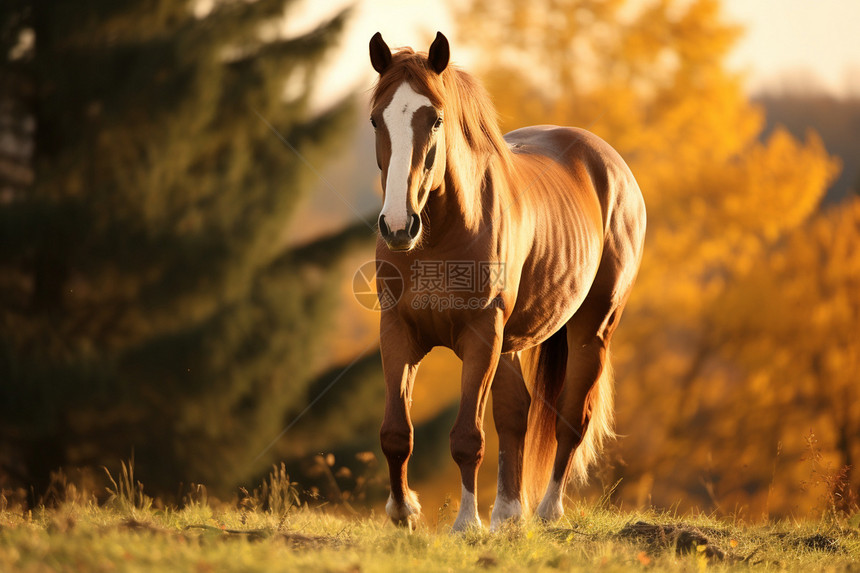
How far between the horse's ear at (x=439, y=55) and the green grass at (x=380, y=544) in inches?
89.2

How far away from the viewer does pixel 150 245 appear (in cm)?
1089

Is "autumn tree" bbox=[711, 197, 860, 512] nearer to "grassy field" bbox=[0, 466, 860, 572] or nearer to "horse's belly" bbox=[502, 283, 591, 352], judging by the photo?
"grassy field" bbox=[0, 466, 860, 572]

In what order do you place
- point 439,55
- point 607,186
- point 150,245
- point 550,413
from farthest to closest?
1. point 150,245
2. point 607,186
3. point 550,413
4. point 439,55

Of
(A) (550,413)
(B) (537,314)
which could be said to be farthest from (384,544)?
(A) (550,413)

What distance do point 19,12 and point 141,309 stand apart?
14.3 ft

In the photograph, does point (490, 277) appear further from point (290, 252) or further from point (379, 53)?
point (290, 252)

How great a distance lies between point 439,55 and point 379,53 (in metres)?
0.30

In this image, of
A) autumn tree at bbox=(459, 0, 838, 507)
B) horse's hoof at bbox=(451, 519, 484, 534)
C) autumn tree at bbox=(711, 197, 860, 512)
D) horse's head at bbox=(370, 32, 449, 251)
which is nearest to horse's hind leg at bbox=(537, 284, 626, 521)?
horse's hoof at bbox=(451, 519, 484, 534)

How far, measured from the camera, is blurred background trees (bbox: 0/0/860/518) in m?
10.7

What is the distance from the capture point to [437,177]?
153 inches

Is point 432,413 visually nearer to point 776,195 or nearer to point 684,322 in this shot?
point 684,322

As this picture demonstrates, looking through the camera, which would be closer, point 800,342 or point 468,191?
point 468,191

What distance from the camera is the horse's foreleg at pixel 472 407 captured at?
4.00 meters

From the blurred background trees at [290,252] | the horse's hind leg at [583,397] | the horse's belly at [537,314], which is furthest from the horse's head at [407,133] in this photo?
the blurred background trees at [290,252]
